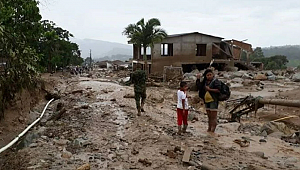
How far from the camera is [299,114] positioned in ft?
39.9

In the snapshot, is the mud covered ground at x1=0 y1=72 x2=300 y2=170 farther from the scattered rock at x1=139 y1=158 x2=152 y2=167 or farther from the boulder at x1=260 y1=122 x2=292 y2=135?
the boulder at x1=260 y1=122 x2=292 y2=135

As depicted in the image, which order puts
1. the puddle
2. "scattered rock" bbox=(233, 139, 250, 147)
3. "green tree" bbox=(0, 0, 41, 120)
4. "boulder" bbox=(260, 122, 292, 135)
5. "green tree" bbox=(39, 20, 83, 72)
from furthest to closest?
"green tree" bbox=(39, 20, 83, 72), "boulder" bbox=(260, 122, 292, 135), the puddle, "green tree" bbox=(0, 0, 41, 120), "scattered rock" bbox=(233, 139, 250, 147)

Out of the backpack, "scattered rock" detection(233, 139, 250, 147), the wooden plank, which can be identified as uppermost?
the backpack

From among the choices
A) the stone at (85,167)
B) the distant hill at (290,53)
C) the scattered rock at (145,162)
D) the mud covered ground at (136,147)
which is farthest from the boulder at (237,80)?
the distant hill at (290,53)

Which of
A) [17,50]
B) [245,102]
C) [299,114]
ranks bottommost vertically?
[299,114]

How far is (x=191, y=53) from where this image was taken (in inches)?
1229

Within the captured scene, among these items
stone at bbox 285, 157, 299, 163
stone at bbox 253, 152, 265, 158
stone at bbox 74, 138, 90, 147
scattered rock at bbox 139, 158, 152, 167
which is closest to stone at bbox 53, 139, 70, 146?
stone at bbox 74, 138, 90, 147

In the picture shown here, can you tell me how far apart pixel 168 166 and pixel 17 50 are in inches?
187

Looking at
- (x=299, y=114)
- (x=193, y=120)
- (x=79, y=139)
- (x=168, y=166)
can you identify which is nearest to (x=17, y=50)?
(x=79, y=139)

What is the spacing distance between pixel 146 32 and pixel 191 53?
7182 millimetres

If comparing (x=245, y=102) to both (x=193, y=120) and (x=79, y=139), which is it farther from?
(x=79, y=139)

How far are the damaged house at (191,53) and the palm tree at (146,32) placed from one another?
2.47m

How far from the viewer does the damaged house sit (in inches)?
1164

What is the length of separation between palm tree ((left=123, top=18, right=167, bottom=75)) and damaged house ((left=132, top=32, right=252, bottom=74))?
2.47 meters
